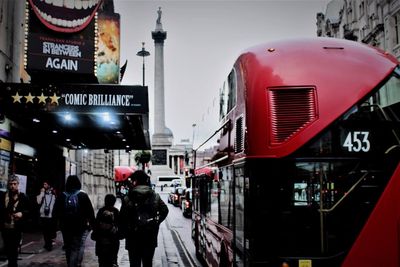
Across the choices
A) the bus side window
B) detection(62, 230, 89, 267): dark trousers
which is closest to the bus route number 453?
detection(62, 230, 89, 267): dark trousers

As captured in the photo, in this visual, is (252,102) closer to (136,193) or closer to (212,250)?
(136,193)

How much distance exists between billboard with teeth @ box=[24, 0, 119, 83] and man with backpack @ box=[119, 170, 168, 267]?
8855 millimetres

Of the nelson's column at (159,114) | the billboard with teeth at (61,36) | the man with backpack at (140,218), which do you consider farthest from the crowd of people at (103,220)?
the nelson's column at (159,114)

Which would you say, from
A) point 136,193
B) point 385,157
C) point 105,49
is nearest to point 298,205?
point 385,157

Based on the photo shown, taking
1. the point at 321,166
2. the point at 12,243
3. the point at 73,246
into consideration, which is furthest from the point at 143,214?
the point at 321,166

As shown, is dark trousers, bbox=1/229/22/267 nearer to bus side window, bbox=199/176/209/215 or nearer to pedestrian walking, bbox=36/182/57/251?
bus side window, bbox=199/176/209/215

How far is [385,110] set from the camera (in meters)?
5.99

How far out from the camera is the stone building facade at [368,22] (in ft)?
121

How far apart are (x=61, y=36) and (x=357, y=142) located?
1232cm

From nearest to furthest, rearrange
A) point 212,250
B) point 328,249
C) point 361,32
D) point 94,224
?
point 328,249
point 94,224
point 212,250
point 361,32

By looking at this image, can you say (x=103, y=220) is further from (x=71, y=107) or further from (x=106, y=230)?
(x=71, y=107)

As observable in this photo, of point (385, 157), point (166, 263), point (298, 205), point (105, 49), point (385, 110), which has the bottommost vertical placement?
point (166, 263)

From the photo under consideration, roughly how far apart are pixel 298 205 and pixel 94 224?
432 cm

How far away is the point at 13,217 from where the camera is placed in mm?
A: 9195
